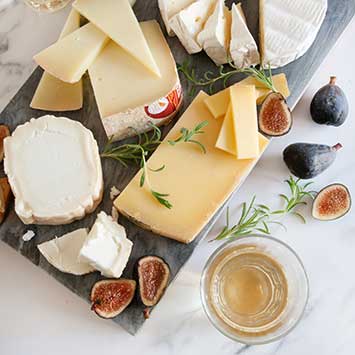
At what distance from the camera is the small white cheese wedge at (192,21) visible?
7.72 ft

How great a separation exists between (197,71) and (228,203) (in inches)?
16.6

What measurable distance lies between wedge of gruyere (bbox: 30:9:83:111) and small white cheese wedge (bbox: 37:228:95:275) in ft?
1.30

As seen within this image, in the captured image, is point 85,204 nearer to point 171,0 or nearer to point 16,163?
point 16,163

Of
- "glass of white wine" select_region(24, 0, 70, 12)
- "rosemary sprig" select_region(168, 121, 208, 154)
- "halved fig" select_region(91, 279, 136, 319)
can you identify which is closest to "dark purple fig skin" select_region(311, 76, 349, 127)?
"rosemary sprig" select_region(168, 121, 208, 154)

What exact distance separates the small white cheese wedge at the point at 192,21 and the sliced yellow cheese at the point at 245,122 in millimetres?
204

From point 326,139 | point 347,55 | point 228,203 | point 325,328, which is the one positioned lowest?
point 325,328

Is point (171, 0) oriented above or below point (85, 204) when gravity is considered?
above

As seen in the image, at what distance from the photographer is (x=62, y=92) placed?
243 cm

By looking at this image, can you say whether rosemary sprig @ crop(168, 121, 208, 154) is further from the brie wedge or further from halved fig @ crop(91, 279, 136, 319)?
halved fig @ crop(91, 279, 136, 319)

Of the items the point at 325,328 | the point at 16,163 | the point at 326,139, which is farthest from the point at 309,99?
the point at 16,163

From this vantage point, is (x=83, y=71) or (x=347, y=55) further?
(x=347, y=55)

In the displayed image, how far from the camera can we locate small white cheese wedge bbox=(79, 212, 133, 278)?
2.21 metres

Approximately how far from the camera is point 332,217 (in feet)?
7.98

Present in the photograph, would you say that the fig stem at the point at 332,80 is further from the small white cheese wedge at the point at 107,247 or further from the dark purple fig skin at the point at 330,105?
the small white cheese wedge at the point at 107,247
